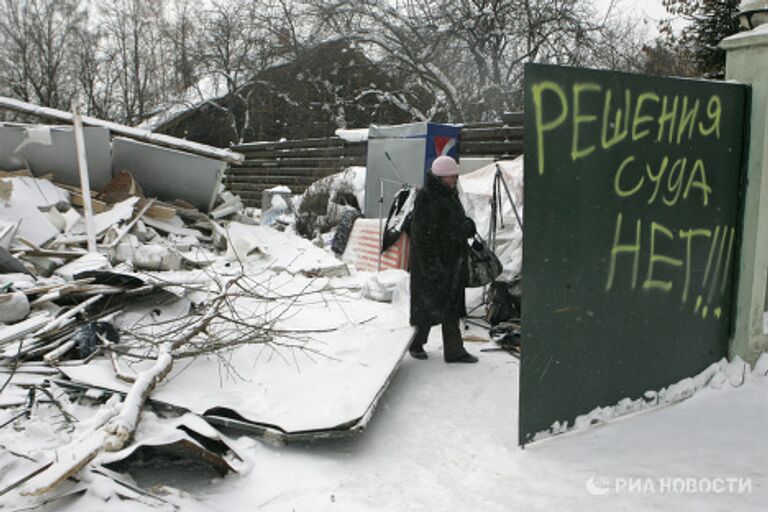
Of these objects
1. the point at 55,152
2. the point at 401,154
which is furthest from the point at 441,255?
the point at 55,152

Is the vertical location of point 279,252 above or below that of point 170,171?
below

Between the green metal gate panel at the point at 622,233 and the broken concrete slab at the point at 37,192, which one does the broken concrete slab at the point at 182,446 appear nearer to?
the green metal gate panel at the point at 622,233

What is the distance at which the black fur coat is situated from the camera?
5016 mm

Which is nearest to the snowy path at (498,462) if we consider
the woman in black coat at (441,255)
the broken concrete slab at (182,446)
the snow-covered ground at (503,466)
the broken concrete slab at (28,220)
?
the snow-covered ground at (503,466)

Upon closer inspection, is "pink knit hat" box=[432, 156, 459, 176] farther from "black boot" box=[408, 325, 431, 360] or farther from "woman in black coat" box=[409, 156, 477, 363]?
"black boot" box=[408, 325, 431, 360]

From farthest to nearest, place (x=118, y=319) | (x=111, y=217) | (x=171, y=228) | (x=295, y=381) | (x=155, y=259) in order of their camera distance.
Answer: (x=171, y=228), (x=111, y=217), (x=155, y=259), (x=118, y=319), (x=295, y=381)

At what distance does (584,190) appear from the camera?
3.48 m

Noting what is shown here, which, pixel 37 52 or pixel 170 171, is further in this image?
pixel 37 52

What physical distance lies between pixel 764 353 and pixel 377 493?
312 centimetres

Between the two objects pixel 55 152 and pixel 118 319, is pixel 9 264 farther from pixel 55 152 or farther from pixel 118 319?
pixel 55 152

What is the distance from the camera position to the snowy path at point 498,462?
10.0 ft

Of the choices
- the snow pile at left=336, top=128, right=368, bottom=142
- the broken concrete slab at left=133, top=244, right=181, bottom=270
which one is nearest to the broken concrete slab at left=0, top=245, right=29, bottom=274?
the broken concrete slab at left=133, top=244, right=181, bottom=270

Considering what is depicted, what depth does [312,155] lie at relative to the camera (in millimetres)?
16469

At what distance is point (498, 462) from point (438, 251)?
6.51ft
